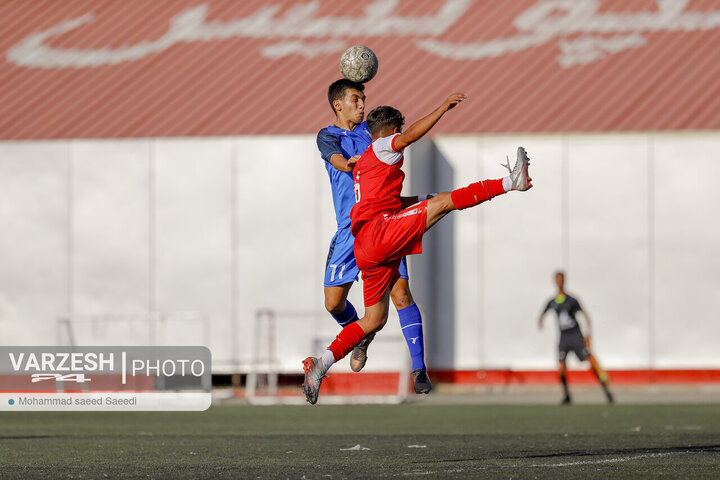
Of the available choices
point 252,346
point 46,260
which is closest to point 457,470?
point 252,346

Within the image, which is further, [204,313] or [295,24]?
[295,24]

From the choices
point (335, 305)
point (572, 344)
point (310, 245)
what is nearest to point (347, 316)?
point (335, 305)

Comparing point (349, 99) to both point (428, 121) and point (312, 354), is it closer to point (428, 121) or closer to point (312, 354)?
point (428, 121)

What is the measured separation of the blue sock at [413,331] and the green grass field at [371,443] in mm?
834

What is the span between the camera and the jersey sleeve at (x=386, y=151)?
31.8 feet

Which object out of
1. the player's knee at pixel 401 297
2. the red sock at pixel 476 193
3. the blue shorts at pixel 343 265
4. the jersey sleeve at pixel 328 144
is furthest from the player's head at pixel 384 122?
the player's knee at pixel 401 297

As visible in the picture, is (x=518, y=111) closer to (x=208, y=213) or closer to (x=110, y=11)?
(x=208, y=213)

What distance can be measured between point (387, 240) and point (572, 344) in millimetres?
12378

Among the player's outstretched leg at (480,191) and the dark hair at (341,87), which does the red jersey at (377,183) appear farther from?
the dark hair at (341,87)

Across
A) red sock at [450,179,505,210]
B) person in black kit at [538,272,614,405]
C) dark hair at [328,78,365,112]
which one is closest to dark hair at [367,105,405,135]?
red sock at [450,179,505,210]

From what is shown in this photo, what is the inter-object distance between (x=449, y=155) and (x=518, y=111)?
1639 mm

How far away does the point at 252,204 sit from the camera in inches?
1009

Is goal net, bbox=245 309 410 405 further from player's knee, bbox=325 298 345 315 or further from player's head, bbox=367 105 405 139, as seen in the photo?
player's head, bbox=367 105 405 139

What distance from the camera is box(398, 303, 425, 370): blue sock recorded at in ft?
33.1
